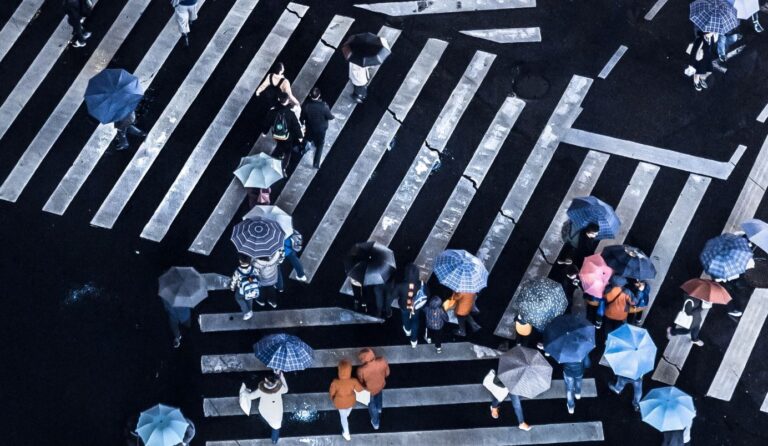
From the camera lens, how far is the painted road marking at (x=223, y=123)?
66.6 feet

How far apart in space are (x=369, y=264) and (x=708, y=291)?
20.1 feet

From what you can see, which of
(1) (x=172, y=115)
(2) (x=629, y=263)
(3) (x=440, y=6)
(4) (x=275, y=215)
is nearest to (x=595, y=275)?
(2) (x=629, y=263)


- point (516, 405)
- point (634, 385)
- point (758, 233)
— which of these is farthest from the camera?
point (758, 233)

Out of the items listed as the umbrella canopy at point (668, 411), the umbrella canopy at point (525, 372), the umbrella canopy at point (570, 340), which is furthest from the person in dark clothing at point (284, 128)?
the umbrella canopy at point (668, 411)

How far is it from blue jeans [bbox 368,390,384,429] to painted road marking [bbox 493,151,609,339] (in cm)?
263

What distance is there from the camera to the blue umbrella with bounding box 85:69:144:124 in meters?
19.4

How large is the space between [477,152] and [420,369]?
4.56m

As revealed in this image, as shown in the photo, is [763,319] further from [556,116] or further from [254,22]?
[254,22]

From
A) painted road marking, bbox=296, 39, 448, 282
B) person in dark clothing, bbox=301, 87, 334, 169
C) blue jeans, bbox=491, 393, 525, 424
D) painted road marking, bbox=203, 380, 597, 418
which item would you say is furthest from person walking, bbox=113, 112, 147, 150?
blue jeans, bbox=491, 393, 525, 424

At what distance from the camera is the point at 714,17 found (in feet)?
66.1

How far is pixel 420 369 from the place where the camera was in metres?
19.4

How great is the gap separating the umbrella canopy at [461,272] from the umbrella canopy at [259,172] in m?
3.60

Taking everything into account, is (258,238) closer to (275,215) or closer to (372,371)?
(275,215)

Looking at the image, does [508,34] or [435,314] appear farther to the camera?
[508,34]
